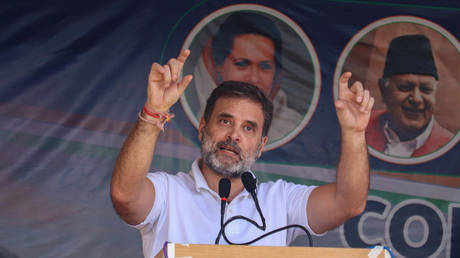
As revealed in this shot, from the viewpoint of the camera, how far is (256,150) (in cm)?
236

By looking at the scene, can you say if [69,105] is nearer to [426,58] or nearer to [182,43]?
[182,43]

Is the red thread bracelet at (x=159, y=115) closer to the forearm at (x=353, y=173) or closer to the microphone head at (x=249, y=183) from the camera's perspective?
the microphone head at (x=249, y=183)

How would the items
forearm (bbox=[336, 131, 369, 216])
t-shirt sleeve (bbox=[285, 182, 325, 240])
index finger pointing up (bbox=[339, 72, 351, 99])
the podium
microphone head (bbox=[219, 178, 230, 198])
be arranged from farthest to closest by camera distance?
1. t-shirt sleeve (bbox=[285, 182, 325, 240])
2. forearm (bbox=[336, 131, 369, 216])
3. index finger pointing up (bbox=[339, 72, 351, 99])
4. microphone head (bbox=[219, 178, 230, 198])
5. the podium

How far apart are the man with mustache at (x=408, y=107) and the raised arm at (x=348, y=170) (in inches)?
45.8

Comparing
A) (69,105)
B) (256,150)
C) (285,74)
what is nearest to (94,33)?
(69,105)

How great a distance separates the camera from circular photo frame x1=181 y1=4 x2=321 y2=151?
10.6ft

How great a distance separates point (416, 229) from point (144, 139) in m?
1.90

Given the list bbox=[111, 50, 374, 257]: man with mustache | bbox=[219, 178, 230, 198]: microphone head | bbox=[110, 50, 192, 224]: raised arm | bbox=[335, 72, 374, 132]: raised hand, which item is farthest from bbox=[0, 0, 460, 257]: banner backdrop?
bbox=[219, 178, 230, 198]: microphone head

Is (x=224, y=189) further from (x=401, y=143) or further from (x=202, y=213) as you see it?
(x=401, y=143)

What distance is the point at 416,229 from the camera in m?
3.15

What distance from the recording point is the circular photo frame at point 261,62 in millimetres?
3242

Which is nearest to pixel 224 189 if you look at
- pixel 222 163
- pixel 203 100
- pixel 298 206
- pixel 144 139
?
pixel 144 139

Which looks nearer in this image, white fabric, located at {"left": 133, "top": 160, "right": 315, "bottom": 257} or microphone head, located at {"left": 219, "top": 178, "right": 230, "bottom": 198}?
microphone head, located at {"left": 219, "top": 178, "right": 230, "bottom": 198}

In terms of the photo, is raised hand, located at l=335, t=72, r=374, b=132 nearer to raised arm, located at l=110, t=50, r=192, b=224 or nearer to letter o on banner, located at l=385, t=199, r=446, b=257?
raised arm, located at l=110, t=50, r=192, b=224
